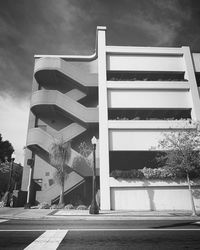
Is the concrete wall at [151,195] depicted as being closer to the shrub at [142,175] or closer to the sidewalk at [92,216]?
the shrub at [142,175]

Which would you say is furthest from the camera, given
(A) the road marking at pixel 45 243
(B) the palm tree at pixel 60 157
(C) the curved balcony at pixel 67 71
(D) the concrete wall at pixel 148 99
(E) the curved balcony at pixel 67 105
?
(C) the curved balcony at pixel 67 71

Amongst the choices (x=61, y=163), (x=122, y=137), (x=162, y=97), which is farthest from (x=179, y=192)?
(x=61, y=163)

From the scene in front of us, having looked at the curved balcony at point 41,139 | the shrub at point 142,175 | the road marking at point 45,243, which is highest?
A: the curved balcony at point 41,139

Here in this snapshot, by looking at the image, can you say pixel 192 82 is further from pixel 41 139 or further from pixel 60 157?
pixel 41 139

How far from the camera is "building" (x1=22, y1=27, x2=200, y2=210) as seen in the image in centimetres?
1789

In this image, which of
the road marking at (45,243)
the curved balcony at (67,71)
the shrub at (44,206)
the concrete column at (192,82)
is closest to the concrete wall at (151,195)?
the shrub at (44,206)

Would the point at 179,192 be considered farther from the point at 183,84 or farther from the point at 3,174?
the point at 3,174

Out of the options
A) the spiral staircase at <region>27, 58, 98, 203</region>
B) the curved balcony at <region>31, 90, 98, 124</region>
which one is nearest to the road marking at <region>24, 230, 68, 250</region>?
the spiral staircase at <region>27, 58, 98, 203</region>

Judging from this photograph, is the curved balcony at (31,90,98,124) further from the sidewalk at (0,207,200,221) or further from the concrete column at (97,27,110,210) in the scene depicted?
the sidewalk at (0,207,200,221)

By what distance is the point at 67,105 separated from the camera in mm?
22141

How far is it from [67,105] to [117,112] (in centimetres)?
628

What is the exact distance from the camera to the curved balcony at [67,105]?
21.9 metres

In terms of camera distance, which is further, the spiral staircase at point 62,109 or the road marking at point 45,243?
the spiral staircase at point 62,109

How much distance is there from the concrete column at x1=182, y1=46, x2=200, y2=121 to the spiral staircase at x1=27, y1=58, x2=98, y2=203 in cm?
1107
